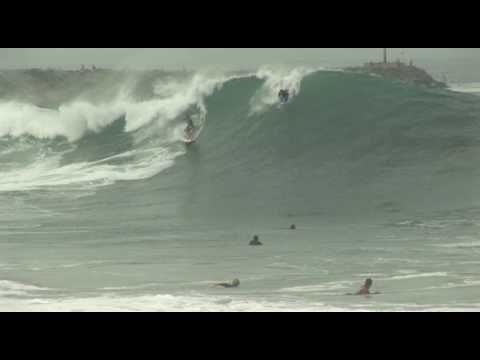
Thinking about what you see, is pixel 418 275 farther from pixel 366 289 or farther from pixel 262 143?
pixel 262 143

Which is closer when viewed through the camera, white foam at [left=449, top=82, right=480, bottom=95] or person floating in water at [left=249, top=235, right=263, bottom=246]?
person floating in water at [left=249, top=235, right=263, bottom=246]

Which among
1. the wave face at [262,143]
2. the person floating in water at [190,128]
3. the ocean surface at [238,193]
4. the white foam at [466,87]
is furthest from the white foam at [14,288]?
the white foam at [466,87]

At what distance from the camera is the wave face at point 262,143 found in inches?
856

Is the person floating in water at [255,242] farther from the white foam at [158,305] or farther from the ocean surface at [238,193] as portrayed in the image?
the white foam at [158,305]

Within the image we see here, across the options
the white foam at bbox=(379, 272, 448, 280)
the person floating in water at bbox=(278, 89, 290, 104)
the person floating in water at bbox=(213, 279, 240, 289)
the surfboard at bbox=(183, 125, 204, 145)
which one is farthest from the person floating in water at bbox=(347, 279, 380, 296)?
the person floating in water at bbox=(278, 89, 290, 104)

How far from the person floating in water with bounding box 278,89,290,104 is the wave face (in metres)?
0.19

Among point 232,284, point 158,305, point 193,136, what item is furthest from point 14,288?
point 193,136

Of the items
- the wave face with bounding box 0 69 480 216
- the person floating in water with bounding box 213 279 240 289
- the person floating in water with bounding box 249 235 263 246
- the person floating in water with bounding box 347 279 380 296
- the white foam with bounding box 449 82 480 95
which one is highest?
the white foam with bounding box 449 82 480 95

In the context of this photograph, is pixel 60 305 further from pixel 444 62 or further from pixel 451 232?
pixel 444 62

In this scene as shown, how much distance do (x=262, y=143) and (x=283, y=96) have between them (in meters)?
2.55

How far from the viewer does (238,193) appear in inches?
886

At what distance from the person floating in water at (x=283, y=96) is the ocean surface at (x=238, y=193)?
17cm

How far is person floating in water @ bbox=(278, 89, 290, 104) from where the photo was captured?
27269 millimetres

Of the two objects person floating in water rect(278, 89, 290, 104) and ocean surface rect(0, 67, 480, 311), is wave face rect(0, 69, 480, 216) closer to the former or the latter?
ocean surface rect(0, 67, 480, 311)
